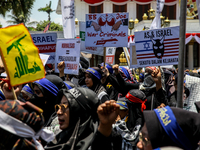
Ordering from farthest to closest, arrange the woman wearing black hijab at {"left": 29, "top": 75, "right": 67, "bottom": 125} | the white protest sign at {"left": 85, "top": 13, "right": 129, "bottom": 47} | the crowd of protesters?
the white protest sign at {"left": 85, "top": 13, "right": 129, "bottom": 47}
the woman wearing black hijab at {"left": 29, "top": 75, "right": 67, "bottom": 125}
the crowd of protesters

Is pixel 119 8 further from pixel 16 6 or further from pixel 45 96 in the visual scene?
pixel 45 96

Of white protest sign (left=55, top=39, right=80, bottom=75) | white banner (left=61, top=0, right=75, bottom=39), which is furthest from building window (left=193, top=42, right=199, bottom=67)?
white protest sign (left=55, top=39, right=80, bottom=75)

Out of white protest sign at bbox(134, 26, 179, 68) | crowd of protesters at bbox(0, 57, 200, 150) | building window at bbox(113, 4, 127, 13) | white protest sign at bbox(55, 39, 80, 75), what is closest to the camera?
crowd of protesters at bbox(0, 57, 200, 150)

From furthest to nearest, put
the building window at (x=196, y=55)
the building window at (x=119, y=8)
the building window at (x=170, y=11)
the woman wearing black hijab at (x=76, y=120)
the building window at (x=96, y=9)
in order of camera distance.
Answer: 1. the building window at (x=170, y=11)
2. the building window at (x=119, y=8)
3. the building window at (x=96, y=9)
4. the building window at (x=196, y=55)
5. the woman wearing black hijab at (x=76, y=120)

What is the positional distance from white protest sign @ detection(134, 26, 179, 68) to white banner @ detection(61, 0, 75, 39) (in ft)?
6.44

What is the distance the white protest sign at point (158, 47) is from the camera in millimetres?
4441

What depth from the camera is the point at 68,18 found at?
625 cm

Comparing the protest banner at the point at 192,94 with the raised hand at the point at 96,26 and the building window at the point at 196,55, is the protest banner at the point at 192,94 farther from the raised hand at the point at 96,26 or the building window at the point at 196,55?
the building window at the point at 196,55

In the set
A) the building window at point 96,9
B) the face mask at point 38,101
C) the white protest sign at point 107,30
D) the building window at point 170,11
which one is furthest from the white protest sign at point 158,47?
the building window at point 170,11

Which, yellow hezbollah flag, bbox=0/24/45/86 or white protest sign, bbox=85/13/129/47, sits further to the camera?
white protest sign, bbox=85/13/129/47

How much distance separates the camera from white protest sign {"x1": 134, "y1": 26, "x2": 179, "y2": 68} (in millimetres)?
4441

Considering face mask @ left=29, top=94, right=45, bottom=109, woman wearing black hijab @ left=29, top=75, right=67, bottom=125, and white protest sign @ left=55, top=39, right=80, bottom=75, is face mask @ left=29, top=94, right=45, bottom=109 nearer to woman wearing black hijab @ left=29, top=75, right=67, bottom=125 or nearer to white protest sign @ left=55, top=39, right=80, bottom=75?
woman wearing black hijab @ left=29, top=75, right=67, bottom=125

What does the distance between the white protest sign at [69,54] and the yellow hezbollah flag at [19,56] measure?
2.34 metres

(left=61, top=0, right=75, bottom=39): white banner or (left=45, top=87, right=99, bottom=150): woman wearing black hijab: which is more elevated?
(left=61, top=0, right=75, bottom=39): white banner
